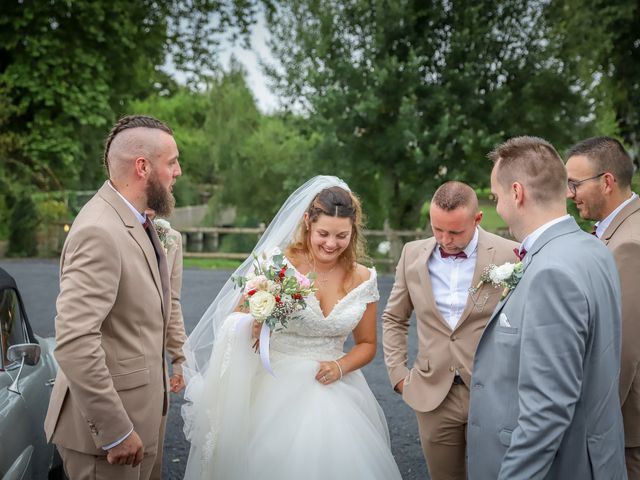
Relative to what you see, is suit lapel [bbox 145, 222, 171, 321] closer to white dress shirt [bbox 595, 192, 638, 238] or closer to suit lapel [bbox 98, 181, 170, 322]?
suit lapel [bbox 98, 181, 170, 322]

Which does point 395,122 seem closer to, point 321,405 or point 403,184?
point 403,184

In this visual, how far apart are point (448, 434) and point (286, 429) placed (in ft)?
3.17

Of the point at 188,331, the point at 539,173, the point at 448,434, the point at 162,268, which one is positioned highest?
the point at 539,173

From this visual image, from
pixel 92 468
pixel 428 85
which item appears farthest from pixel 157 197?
pixel 428 85

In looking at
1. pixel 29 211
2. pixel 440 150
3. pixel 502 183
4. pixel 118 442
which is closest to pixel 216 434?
pixel 118 442

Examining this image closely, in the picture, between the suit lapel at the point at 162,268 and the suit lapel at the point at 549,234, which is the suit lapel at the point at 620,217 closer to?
the suit lapel at the point at 549,234

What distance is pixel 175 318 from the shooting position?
4785 millimetres

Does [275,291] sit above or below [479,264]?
below

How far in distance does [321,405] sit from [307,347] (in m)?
0.40

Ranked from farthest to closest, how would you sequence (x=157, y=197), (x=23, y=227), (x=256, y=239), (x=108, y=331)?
(x=256, y=239) → (x=23, y=227) → (x=157, y=197) → (x=108, y=331)

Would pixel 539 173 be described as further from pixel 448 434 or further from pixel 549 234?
pixel 448 434

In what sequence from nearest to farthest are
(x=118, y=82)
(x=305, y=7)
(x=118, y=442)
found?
(x=118, y=442) < (x=305, y=7) < (x=118, y=82)

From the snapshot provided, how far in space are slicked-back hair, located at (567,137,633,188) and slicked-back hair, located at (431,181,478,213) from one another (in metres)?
0.66

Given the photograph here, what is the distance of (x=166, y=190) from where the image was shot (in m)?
3.36
